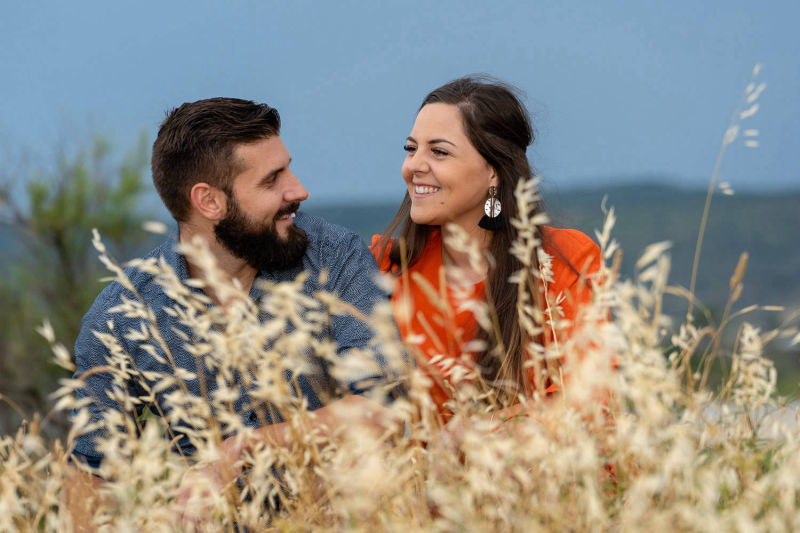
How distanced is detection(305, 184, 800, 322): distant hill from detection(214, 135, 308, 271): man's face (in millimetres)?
12190

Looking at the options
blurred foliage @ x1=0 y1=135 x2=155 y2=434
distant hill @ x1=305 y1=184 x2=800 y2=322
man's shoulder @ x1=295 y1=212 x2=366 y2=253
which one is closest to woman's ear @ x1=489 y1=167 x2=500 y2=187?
man's shoulder @ x1=295 y1=212 x2=366 y2=253

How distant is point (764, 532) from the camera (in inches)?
49.5

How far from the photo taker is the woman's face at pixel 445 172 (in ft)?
9.76

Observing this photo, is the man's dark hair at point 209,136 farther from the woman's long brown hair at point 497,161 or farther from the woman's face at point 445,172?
the woman's long brown hair at point 497,161

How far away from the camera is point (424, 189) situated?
9.90 ft

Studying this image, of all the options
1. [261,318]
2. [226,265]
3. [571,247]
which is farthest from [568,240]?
[226,265]

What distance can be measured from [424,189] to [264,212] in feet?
2.09

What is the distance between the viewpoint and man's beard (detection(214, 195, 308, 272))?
2.74 meters

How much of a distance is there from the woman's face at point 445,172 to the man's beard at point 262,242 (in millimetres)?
486

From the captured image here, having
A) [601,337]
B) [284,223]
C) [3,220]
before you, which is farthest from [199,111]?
[3,220]

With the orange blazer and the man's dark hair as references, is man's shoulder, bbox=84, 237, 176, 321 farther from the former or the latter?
the orange blazer

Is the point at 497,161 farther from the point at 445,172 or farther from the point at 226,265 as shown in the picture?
the point at 226,265

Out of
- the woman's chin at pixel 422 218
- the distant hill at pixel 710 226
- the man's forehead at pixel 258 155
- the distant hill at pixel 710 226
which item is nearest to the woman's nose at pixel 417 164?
the woman's chin at pixel 422 218

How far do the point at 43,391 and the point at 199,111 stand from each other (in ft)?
28.1
